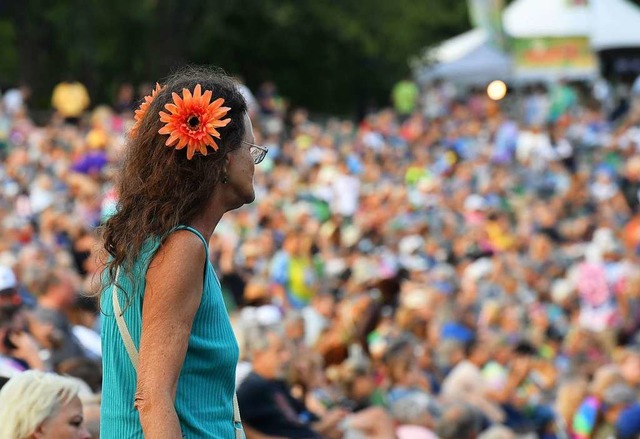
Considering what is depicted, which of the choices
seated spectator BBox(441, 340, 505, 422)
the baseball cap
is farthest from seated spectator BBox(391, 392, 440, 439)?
the baseball cap

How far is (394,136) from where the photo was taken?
25062 millimetres

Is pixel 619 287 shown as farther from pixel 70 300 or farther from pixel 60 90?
pixel 60 90

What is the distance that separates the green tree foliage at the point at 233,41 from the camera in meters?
30.4

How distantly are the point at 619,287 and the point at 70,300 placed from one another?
342 inches

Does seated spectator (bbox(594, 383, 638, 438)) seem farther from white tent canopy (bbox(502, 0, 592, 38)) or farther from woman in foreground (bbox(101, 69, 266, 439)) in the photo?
white tent canopy (bbox(502, 0, 592, 38))

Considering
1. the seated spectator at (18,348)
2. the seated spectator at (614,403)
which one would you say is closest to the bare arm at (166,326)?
the seated spectator at (18,348)

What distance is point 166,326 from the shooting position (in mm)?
2607

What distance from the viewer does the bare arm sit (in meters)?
2.59

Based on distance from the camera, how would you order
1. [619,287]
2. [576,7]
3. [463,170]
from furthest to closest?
[576,7] → [463,170] → [619,287]

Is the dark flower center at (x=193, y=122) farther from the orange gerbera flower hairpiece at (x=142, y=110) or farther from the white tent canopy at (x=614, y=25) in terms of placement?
the white tent canopy at (x=614, y=25)

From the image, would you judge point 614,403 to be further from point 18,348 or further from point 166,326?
point 166,326

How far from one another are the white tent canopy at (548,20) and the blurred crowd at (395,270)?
5.09 feet

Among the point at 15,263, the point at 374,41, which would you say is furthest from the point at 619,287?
the point at 374,41

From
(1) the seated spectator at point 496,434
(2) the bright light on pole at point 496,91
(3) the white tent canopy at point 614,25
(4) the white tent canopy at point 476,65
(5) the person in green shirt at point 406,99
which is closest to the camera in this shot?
(1) the seated spectator at point 496,434
